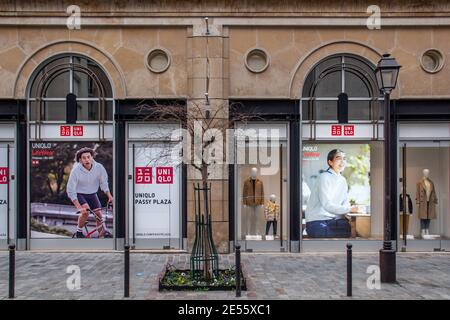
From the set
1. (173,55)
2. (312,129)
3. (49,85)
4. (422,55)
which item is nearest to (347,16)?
(422,55)

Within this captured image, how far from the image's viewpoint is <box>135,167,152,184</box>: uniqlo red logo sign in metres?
13.6

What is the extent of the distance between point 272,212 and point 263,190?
65cm

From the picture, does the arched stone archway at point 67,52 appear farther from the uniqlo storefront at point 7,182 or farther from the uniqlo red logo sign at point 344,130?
the uniqlo red logo sign at point 344,130

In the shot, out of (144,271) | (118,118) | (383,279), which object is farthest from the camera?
(118,118)

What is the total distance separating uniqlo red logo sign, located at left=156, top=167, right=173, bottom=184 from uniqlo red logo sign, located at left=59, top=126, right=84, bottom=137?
7.47 ft

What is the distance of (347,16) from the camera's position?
13.5 meters

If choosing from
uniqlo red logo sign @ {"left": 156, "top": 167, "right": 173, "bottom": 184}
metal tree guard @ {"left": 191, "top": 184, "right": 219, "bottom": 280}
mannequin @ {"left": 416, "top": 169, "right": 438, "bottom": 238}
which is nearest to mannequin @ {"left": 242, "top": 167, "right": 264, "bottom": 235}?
uniqlo red logo sign @ {"left": 156, "top": 167, "right": 173, "bottom": 184}

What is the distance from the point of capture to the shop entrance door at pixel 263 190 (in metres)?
13.6

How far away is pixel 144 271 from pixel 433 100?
8773 millimetres

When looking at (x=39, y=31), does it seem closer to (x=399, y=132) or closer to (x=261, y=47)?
(x=261, y=47)

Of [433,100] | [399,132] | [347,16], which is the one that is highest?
[347,16]

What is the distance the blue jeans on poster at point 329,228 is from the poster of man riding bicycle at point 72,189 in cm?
542

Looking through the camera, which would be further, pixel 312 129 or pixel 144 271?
pixel 312 129

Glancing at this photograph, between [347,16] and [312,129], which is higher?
[347,16]
